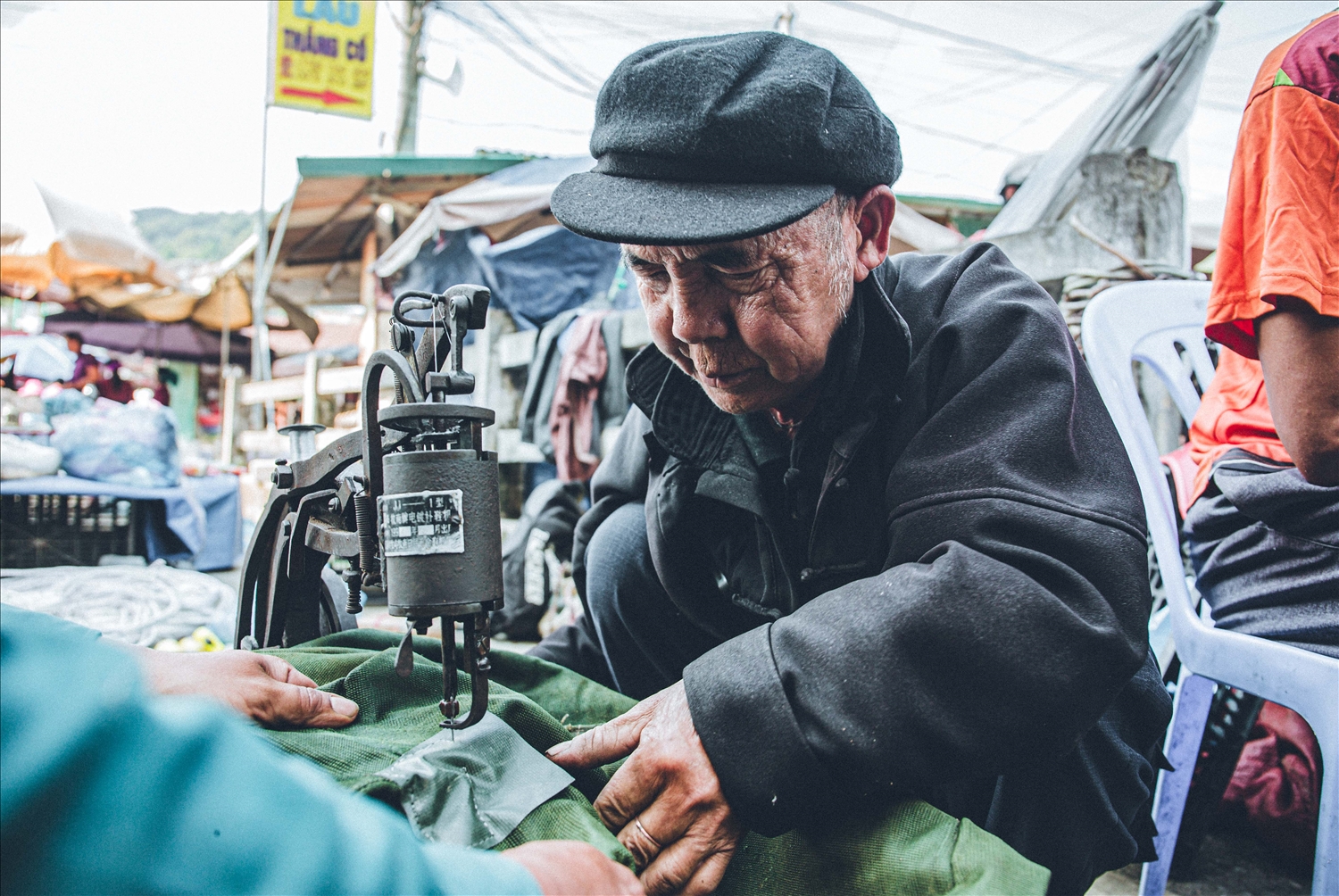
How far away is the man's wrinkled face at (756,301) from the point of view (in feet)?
3.75

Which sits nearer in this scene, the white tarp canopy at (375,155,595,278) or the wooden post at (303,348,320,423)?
the white tarp canopy at (375,155,595,278)

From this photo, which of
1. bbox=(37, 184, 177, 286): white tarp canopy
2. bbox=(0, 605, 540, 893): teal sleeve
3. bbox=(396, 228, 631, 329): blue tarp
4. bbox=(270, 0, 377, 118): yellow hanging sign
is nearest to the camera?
bbox=(0, 605, 540, 893): teal sleeve

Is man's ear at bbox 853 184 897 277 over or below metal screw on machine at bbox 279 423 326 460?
over

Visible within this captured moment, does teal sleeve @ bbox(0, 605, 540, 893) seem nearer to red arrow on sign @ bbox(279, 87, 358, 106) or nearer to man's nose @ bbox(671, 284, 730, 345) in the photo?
man's nose @ bbox(671, 284, 730, 345)

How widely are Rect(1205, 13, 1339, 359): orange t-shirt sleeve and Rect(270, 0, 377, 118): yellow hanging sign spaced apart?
868 centimetres

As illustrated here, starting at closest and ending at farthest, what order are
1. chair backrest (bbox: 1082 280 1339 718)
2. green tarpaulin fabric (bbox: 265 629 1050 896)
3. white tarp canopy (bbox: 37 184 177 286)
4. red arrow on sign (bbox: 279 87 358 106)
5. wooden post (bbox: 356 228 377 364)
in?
1. green tarpaulin fabric (bbox: 265 629 1050 896)
2. chair backrest (bbox: 1082 280 1339 718)
3. wooden post (bbox: 356 228 377 364)
4. red arrow on sign (bbox: 279 87 358 106)
5. white tarp canopy (bbox: 37 184 177 286)

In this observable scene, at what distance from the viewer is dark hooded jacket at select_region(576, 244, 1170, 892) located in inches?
35.1

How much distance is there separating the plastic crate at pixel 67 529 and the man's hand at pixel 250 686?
406cm

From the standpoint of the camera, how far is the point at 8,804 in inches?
15.1

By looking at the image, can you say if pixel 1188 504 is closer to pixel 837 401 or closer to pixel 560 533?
pixel 837 401

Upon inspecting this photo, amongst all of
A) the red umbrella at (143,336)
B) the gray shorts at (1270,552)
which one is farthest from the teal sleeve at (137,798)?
the red umbrella at (143,336)

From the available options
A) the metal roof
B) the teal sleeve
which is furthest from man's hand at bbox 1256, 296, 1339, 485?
the metal roof

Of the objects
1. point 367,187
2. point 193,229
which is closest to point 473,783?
point 367,187

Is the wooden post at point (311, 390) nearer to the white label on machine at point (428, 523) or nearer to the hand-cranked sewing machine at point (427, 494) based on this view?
the hand-cranked sewing machine at point (427, 494)
